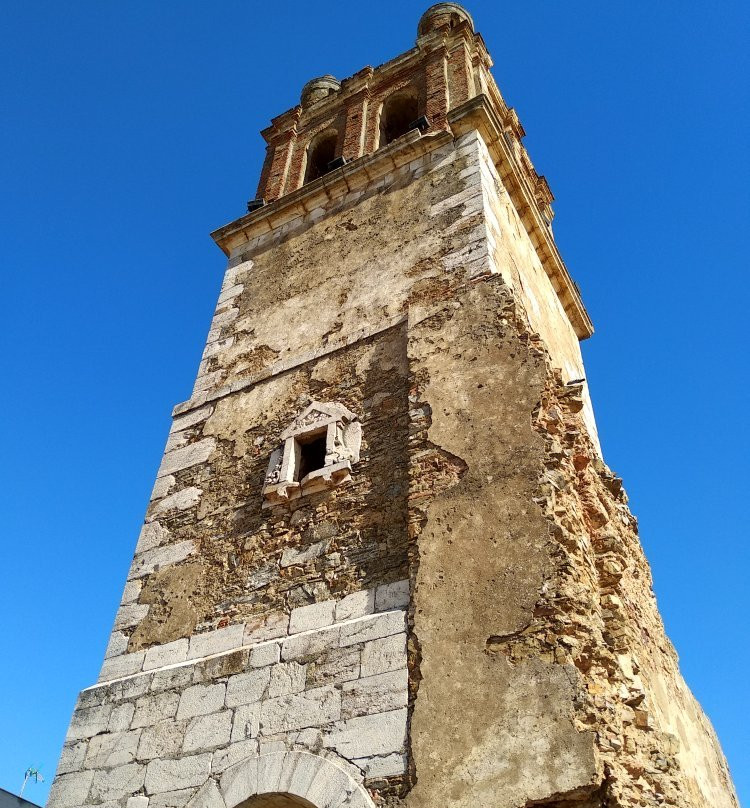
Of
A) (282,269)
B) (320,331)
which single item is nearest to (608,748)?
(320,331)

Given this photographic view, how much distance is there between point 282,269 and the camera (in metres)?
7.69

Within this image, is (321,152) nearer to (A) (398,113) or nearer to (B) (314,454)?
(A) (398,113)

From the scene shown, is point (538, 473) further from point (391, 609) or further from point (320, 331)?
point (320, 331)

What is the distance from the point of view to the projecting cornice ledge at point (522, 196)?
7.39 metres

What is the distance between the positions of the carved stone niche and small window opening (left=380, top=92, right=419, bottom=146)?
16.5 feet

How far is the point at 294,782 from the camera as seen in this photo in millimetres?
3971

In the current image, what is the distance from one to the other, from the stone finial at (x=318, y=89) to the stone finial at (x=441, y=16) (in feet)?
4.56

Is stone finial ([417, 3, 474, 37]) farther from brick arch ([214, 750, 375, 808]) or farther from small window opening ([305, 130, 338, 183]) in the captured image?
brick arch ([214, 750, 375, 808])

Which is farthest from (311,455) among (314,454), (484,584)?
(484,584)

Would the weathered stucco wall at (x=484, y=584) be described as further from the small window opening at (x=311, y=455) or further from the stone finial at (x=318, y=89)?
the stone finial at (x=318, y=89)

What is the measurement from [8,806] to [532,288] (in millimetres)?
8466

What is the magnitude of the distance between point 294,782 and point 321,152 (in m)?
8.02

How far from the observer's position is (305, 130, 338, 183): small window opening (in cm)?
982

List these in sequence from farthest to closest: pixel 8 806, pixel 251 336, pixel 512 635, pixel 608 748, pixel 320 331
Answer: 1. pixel 8 806
2. pixel 251 336
3. pixel 320 331
4. pixel 512 635
5. pixel 608 748
